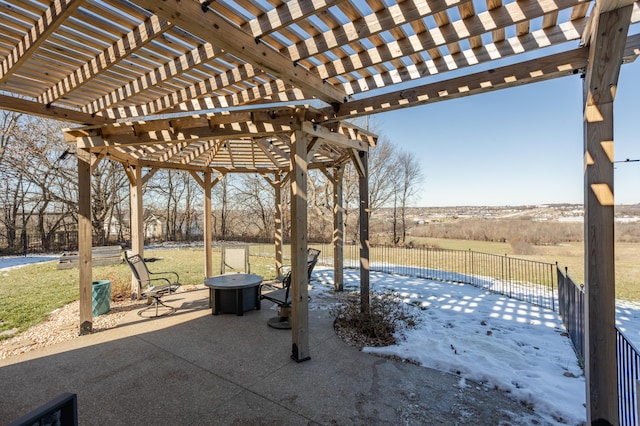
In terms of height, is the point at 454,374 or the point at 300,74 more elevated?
the point at 300,74

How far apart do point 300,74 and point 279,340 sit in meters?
3.20

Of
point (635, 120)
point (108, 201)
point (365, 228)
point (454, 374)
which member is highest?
point (635, 120)

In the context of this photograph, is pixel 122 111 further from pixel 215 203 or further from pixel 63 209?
pixel 215 203

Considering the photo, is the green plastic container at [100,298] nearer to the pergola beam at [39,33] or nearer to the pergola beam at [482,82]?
the pergola beam at [39,33]

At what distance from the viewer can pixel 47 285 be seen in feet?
22.6

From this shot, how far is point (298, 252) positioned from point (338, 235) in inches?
138

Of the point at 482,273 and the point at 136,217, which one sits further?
the point at 482,273

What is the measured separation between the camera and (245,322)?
4.60 meters

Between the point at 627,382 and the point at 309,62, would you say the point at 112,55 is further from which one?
the point at 627,382

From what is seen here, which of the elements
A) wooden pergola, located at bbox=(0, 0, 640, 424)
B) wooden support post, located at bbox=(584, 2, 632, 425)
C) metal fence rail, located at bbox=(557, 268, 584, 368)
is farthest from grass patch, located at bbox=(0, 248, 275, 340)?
wooden support post, located at bbox=(584, 2, 632, 425)

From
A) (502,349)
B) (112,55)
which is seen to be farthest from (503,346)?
(112,55)

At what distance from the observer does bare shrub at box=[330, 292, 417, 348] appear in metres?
3.93

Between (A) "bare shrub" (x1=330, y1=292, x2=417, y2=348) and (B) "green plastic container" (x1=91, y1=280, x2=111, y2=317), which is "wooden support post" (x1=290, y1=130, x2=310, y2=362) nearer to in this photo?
(A) "bare shrub" (x1=330, y1=292, x2=417, y2=348)

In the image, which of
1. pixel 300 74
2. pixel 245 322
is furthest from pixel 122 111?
pixel 245 322
